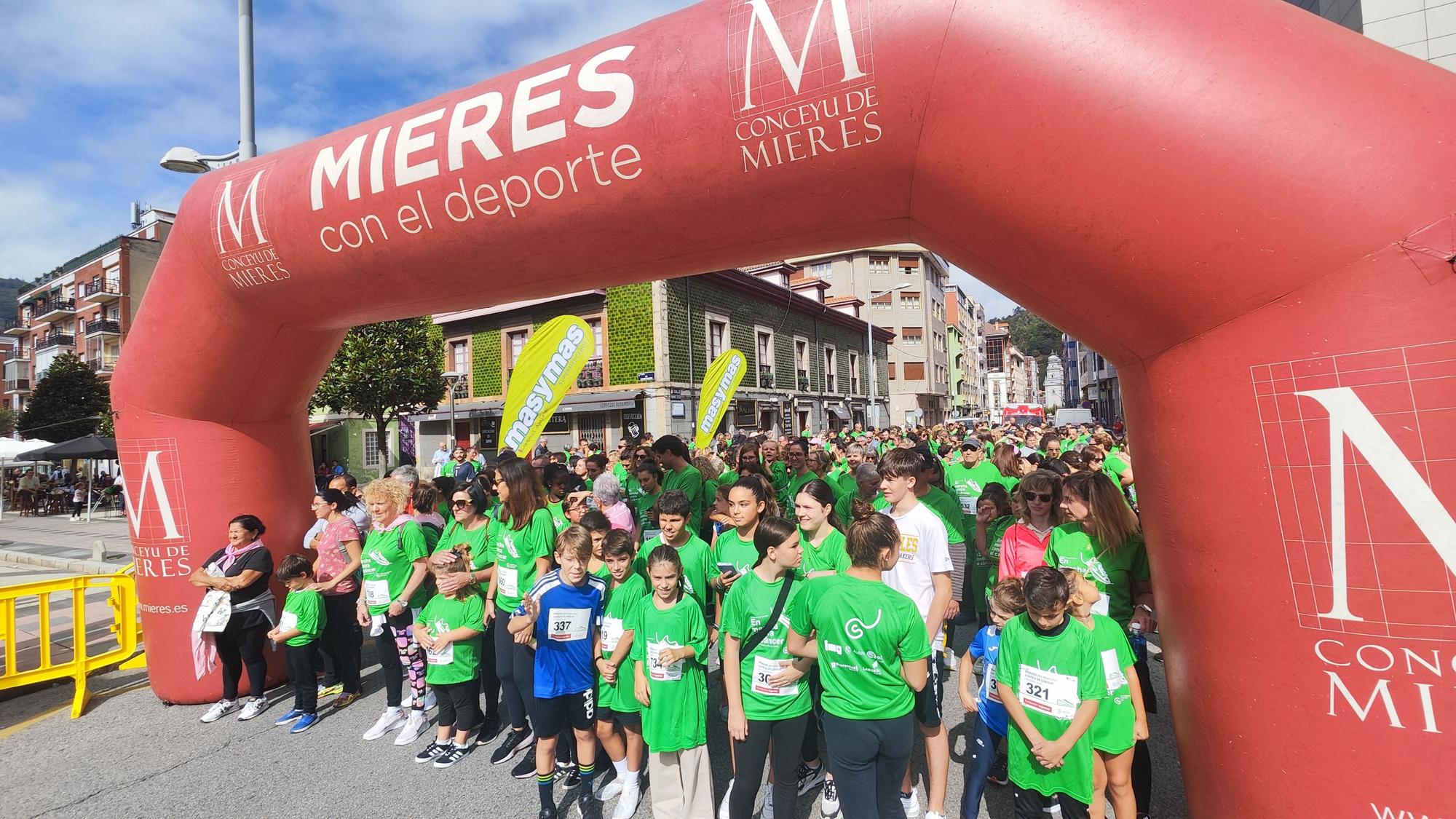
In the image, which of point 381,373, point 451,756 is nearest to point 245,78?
point 451,756

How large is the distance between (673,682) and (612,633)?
0.46 m

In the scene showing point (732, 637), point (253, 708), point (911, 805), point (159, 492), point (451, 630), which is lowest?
point (911, 805)

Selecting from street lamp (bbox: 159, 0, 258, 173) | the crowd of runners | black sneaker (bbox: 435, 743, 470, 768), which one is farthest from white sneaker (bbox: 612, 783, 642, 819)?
street lamp (bbox: 159, 0, 258, 173)

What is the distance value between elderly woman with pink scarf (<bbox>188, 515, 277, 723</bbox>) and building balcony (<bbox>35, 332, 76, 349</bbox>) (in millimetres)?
60140

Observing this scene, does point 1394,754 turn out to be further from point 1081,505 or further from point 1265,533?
point 1081,505

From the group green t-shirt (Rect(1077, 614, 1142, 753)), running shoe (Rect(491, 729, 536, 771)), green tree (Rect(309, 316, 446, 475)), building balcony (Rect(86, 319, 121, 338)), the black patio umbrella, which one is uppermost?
building balcony (Rect(86, 319, 121, 338))

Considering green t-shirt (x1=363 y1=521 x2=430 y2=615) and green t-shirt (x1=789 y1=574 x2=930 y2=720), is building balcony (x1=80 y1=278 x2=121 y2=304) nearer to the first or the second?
green t-shirt (x1=363 y1=521 x2=430 y2=615)

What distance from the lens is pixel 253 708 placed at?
15.9 feet

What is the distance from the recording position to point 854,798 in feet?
8.93

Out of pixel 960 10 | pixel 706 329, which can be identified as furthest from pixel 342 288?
pixel 706 329

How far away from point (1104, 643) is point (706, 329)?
19841 mm

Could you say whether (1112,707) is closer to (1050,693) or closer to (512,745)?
(1050,693)

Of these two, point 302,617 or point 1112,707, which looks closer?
point 1112,707

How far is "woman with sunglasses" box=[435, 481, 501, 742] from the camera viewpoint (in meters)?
4.38
